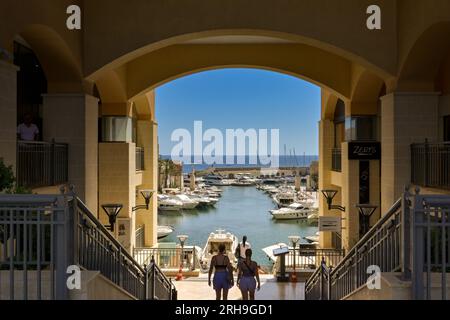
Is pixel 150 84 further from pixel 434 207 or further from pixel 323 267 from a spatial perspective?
pixel 434 207

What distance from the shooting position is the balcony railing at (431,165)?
9977 millimetres

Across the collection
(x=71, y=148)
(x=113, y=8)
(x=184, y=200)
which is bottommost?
(x=184, y=200)

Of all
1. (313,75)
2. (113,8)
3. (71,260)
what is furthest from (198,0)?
(71,260)

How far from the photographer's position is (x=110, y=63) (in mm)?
11094

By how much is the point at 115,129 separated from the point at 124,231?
136 inches

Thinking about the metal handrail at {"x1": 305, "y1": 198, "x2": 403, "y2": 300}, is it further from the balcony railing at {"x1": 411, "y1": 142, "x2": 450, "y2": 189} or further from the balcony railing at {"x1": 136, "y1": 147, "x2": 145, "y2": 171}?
the balcony railing at {"x1": 136, "y1": 147, "x2": 145, "y2": 171}

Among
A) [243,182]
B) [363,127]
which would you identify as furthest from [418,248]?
[243,182]

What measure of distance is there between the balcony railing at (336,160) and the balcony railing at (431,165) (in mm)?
6472

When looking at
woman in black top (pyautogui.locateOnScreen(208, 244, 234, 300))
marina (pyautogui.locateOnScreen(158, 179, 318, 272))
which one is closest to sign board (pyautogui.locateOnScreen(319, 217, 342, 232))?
woman in black top (pyautogui.locateOnScreen(208, 244, 234, 300))

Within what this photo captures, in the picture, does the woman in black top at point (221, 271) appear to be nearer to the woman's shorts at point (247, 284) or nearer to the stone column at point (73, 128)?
the woman's shorts at point (247, 284)

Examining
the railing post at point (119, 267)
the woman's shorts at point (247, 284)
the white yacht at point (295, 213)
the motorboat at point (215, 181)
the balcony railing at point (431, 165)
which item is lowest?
the white yacht at point (295, 213)

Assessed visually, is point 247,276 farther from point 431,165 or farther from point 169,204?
point 169,204

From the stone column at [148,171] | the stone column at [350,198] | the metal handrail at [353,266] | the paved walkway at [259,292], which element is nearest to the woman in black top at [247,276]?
the metal handrail at [353,266]
